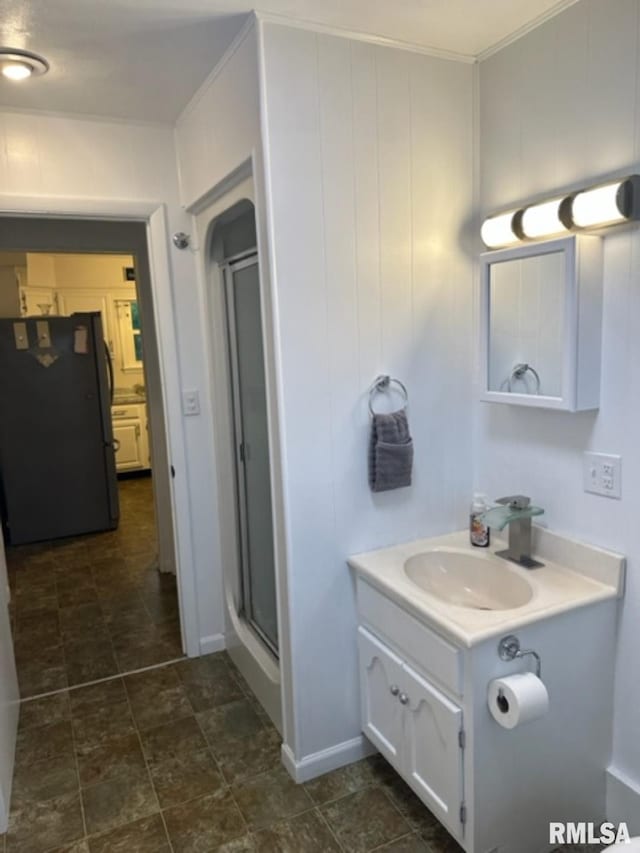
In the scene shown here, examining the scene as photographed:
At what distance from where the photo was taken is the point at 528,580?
6.10 ft

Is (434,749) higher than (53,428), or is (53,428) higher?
(53,428)

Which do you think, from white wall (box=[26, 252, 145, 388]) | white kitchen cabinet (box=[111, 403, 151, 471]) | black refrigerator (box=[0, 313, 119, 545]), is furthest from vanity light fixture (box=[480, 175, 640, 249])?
white kitchen cabinet (box=[111, 403, 151, 471])

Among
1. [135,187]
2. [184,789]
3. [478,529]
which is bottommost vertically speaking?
[184,789]

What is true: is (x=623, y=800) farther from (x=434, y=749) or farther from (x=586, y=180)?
(x=586, y=180)

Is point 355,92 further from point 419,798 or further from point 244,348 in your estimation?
point 419,798

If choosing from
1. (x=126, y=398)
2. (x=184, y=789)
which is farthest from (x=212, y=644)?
(x=126, y=398)

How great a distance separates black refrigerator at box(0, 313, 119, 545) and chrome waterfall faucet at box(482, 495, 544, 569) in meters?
3.71

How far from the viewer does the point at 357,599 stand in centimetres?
211

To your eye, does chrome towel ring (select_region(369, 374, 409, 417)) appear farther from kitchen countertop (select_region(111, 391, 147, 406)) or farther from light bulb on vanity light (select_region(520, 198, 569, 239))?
kitchen countertop (select_region(111, 391, 147, 406))

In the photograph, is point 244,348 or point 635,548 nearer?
point 635,548

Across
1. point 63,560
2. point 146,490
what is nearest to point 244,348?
point 63,560

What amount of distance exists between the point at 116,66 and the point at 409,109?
40.0 inches

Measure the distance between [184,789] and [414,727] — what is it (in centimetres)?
88

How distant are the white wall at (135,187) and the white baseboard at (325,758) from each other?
3.31 ft
